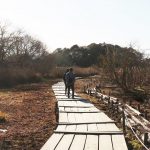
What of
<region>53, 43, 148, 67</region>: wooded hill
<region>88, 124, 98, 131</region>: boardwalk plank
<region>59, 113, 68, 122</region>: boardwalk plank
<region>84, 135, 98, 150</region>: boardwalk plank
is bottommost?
<region>84, 135, 98, 150</region>: boardwalk plank

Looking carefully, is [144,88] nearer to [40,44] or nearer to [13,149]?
[13,149]

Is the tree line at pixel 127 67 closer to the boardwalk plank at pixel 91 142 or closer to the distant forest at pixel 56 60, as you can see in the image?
the distant forest at pixel 56 60

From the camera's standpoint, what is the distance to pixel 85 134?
12492 mm

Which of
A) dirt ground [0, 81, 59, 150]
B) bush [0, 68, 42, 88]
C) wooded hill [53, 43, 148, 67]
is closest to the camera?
A: dirt ground [0, 81, 59, 150]

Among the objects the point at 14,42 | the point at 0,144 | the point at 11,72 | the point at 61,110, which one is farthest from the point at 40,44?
the point at 0,144

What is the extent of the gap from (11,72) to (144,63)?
18649 millimetres

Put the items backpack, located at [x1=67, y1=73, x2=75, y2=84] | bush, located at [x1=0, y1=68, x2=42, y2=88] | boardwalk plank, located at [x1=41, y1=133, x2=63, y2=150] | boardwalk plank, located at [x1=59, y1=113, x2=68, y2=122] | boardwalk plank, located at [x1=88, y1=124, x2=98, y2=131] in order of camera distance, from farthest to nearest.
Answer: bush, located at [x1=0, y1=68, x2=42, y2=88] → backpack, located at [x1=67, y1=73, x2=75, y2=84] → boardwalk plank, located at [x1=59, y1=113, x2=68, y2=122] → boardwalk plank, located at [x1=88, y1=124, x2=98, y2=131] → boardwalk plank, located at [x1=41, y1=133, x2=63, y2=150]

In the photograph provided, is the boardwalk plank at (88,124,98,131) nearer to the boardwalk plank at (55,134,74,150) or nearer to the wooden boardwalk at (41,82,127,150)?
the wooden boardwalk at (41,82,127,150)

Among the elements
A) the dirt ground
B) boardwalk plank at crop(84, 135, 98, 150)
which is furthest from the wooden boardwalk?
the dirt ground

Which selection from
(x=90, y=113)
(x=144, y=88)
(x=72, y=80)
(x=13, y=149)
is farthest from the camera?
(x=144, y=88)

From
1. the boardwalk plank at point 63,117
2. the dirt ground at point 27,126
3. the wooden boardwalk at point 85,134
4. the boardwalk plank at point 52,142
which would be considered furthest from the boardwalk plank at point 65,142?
the boardwalk plank at point 63,117

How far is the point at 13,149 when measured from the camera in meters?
11.6

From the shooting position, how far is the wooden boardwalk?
10.8 meters

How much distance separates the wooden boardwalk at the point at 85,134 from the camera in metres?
10.8
